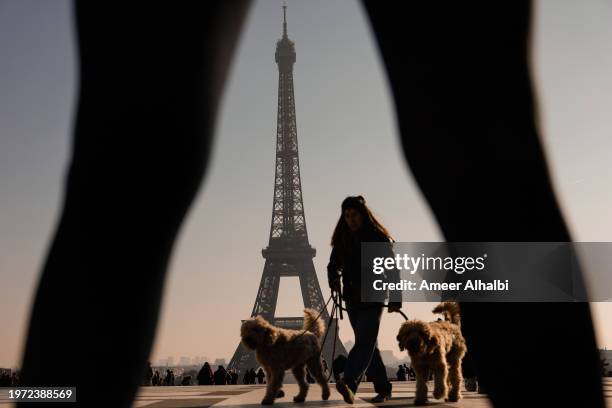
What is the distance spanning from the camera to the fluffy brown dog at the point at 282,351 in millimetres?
5707

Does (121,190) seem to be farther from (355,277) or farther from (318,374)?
(318,374)

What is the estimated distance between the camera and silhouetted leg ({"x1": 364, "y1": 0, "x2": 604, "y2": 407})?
91 cm

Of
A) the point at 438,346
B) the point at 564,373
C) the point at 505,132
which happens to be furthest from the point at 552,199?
the point at 438,346

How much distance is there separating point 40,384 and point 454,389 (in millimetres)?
5236

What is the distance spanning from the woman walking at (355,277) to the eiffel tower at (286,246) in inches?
1675

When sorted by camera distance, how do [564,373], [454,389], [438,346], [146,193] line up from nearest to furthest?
[564,373], [146,193], [438,346], [454,389]

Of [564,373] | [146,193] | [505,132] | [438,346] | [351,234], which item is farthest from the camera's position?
[438,346]

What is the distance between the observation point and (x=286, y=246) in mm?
55719

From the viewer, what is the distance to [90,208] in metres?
1.06

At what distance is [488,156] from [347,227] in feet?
12.6

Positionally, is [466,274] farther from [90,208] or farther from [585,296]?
[90,208]

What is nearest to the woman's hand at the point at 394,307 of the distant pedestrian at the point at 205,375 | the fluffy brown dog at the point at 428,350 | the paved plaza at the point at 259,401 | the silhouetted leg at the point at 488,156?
the paved plaza at the point at 259,401

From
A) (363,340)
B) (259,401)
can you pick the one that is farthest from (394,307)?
(259,401)

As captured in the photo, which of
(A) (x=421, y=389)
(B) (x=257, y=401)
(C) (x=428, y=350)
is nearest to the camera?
(A) (x=421, y=389)
